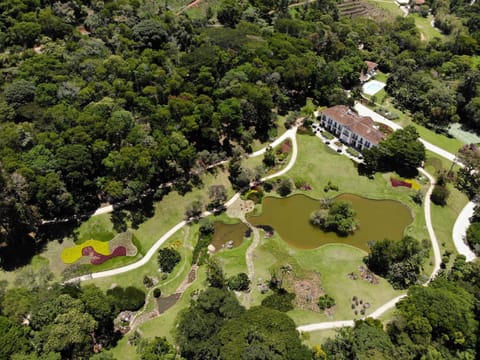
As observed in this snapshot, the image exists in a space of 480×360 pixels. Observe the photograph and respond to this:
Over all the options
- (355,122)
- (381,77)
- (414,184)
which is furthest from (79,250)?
(381,77)

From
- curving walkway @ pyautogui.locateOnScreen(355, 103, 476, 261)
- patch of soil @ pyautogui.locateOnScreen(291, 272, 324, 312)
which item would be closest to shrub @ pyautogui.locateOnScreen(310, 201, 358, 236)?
patch of soil @ pyautogui.locateOnScreen(291, 272, 324, 312)

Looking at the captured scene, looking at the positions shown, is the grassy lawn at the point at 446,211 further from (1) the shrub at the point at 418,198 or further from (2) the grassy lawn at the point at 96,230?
(2) the grassy lawn at the point at 96,230

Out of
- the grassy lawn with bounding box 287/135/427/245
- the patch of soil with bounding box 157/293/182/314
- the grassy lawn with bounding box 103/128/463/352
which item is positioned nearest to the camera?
the grassy lawn with bounding box 103/128/463/352

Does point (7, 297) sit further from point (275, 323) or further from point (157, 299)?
point (275, 323)

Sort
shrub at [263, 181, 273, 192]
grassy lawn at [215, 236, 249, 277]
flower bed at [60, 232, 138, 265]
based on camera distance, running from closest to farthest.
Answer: grassy lawn at [215, 236, 249, 277] < flower bed at [60, 232, 138, 265] < shrub at [263, 181, 273, 192]

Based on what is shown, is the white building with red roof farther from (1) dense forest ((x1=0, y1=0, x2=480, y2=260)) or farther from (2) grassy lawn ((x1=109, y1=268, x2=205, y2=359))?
(2) grassy lawn ((x1=109, y1=268, x2=205, y2=359))

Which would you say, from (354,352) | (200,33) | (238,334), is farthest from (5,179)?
(200,33)

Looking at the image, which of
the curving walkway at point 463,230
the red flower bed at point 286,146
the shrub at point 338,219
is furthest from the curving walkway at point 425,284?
the red flower bed at point 286,146

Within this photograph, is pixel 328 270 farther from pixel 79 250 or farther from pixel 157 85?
pixel 157 85
